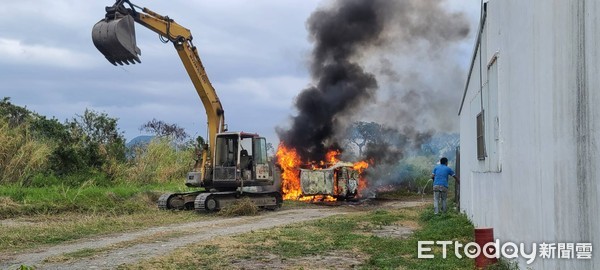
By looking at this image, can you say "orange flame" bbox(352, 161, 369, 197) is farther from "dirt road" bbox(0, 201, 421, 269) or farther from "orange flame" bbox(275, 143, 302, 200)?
"dirt road" bbox(0, 201, 421, 269)

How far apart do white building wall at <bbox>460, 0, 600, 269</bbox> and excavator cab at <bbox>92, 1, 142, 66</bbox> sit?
1078 cm

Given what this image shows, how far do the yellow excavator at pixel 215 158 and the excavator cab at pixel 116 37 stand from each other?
110 cm

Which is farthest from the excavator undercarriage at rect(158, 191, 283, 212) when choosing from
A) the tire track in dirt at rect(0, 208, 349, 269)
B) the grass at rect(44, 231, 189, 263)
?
the grass at rect(44, 231, 189, 263)

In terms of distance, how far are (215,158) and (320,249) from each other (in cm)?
1011

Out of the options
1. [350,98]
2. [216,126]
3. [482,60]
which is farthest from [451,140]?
[482,60]

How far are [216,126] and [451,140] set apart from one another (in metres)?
21.0

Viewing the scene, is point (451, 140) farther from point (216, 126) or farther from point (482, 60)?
point (482, 60)

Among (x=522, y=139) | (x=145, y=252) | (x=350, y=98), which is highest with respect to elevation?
(x=350, y=98)

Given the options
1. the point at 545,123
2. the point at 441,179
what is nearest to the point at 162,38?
the point at 441,179

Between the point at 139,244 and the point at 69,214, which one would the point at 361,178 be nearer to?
the point at 69,214

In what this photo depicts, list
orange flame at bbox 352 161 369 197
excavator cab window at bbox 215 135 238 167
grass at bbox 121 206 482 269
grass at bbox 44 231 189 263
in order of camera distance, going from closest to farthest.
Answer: grass at bbox 121 206 482 269 → grass at bbox 44 231 189 263 → excavator cab window at bbox 215 135 238 167 → orange flame at bbox 352 161 369 197

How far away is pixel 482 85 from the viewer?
33.7 ft

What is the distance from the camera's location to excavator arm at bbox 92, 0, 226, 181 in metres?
16.2

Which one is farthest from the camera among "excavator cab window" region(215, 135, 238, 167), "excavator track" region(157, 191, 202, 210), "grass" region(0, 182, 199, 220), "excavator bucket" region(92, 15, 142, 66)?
"excavator cab window" region(215, 135, 238, 167)
